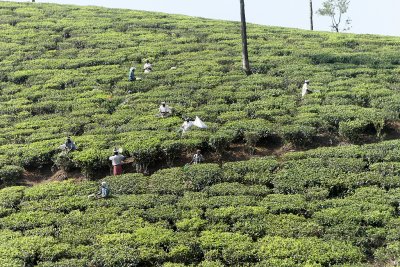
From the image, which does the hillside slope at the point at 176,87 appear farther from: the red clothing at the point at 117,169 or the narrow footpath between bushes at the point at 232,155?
the red clothing at the point at 117,169

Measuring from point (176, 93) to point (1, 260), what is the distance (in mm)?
12981

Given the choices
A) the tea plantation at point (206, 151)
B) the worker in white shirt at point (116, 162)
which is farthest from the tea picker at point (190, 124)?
the worker in white shirt at point (116, 162)

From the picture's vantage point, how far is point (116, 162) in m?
16.7

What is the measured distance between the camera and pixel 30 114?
23.2 metres

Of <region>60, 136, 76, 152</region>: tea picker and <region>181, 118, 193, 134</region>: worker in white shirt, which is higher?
<region>181, 118, 193, 134</region>: worker in white shirt

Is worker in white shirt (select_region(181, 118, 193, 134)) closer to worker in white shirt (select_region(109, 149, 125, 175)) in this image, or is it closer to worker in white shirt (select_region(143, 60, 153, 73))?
worker in white shirt (select_region(109, 149, 125, 175))

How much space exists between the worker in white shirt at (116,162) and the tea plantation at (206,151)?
0.47m

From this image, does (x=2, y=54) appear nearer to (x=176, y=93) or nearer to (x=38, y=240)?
(x=176, y=93)

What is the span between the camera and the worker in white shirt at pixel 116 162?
16656 mm

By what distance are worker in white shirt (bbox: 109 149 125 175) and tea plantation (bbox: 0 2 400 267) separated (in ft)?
1.54

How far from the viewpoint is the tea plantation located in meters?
12.3

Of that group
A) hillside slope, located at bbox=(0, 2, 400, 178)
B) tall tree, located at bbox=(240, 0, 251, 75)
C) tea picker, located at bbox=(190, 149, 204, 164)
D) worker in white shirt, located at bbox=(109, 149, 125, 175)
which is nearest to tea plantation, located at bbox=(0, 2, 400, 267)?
hillside slope, located at bbox=(0, 2, 400, 178)

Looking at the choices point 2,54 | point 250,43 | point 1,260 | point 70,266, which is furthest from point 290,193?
point 2,54

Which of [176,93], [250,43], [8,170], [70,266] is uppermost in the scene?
[250,43]
